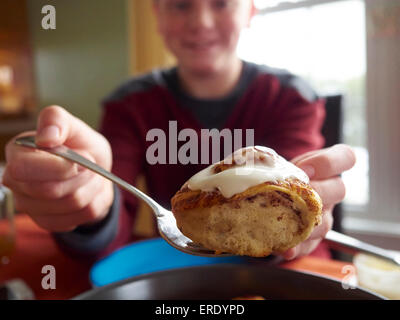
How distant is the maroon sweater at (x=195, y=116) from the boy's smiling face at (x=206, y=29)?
3cm

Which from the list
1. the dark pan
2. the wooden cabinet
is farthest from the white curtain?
the wooden cabinet

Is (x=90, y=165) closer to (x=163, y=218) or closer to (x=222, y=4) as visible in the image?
(x=163, y=218)

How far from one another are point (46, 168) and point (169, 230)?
0.45ft

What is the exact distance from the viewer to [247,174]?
18cm

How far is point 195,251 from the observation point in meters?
0.20

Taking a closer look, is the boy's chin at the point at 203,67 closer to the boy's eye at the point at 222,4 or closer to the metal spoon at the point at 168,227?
the boy's eye at the point at 222,4

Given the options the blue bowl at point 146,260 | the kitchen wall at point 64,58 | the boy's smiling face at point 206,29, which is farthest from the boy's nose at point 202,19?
the blue bowl at point 146,260

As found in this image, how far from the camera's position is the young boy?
281 mm

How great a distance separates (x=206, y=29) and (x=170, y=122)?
0.34ft

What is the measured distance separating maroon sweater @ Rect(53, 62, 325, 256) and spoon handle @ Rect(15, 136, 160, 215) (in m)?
0.01

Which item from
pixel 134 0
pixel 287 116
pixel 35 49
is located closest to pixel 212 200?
pixel 287 116

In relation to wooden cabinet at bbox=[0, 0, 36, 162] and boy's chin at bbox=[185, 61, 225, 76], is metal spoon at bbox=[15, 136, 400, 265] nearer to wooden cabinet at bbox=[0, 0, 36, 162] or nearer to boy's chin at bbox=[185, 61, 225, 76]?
boy's chin at bbox=[185, 61, 225, 76]

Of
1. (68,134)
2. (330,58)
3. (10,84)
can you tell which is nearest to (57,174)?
(68,134)

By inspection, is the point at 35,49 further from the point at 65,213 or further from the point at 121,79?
the point at 121,79
